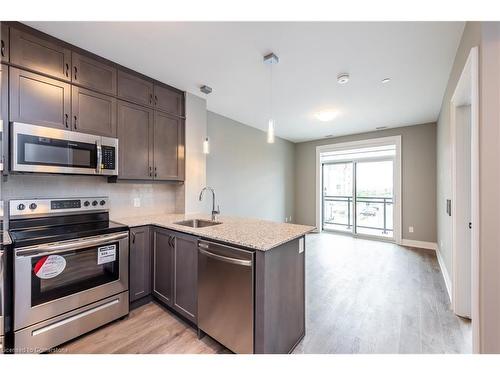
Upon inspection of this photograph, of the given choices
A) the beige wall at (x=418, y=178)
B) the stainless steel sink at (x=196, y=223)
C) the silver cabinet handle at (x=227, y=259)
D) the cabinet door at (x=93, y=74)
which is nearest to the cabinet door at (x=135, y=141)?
the cabinet door at (x=93, y=74)

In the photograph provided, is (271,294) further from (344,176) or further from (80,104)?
(344,176)

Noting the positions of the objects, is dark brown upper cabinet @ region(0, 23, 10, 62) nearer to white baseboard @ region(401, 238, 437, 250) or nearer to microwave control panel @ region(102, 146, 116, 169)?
microwave control panel @ region(102, 146, 116, 169)

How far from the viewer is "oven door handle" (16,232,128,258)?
1.53 m

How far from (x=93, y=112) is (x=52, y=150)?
1.75 feet

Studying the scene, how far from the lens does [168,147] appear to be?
2.83 meters

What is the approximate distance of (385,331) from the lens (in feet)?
6.24

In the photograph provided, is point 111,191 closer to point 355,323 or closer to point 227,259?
point 227,259

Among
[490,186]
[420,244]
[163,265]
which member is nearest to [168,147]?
[163,265]

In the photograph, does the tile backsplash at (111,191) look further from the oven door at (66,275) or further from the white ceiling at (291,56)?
the white ceiling at (291,56)

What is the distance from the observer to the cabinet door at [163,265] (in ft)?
6.91

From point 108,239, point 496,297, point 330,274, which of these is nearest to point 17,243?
point 108,239

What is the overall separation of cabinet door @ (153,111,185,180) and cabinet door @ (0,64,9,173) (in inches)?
48.4

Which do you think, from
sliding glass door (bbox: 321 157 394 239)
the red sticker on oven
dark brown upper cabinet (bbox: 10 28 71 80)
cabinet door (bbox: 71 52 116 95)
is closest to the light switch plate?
the red sticker on oven
